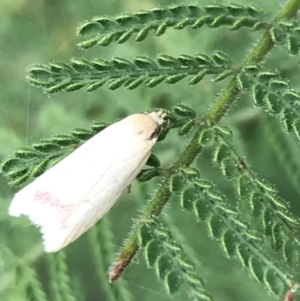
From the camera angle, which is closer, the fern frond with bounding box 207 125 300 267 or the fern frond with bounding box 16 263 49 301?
the fern frond with bounding box 207 125 300 267

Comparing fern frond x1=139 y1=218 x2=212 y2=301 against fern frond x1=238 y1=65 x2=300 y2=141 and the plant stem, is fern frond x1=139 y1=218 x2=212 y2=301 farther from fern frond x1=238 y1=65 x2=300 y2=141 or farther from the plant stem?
fern frond x1=238 y1=65 x2=300 y2=141

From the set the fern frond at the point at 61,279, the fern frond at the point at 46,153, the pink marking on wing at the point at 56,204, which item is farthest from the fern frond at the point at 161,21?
the fern frond at the point at 61,279

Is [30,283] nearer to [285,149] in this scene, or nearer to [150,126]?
[150,126]

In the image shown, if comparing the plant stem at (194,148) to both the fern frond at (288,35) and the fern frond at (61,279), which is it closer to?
the fern frond at (288,35)

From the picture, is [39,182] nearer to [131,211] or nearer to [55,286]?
[55,286]

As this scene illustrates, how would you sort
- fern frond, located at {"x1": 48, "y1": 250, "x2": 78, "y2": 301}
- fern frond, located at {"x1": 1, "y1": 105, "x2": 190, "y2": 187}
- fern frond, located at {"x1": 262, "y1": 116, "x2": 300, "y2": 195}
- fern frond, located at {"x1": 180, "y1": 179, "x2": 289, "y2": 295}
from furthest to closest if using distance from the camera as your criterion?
fern frond, located at {"x1": 262, "y1": 116, "x2": 300, "y2": 195} < fern frond, located at {"x1": 48, "y1": 250, "x2": 78, "y2": 301} < fern frond, located at {"x1": 1, "y1": 105, "x2": 190, "y2": 187} < fern frond, located at {"x1": 180, "y1": 179, "x2": 289, "y2": 295}

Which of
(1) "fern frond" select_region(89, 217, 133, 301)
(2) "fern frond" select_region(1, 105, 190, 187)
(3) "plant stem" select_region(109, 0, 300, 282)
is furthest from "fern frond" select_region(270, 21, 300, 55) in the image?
(1) "fern frond" select_region(89, 217, 133, 301)

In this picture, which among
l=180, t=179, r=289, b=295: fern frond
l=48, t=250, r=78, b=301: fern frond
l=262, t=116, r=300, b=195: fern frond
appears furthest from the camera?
l=262, t=116, r=300, b=195: fern frond
